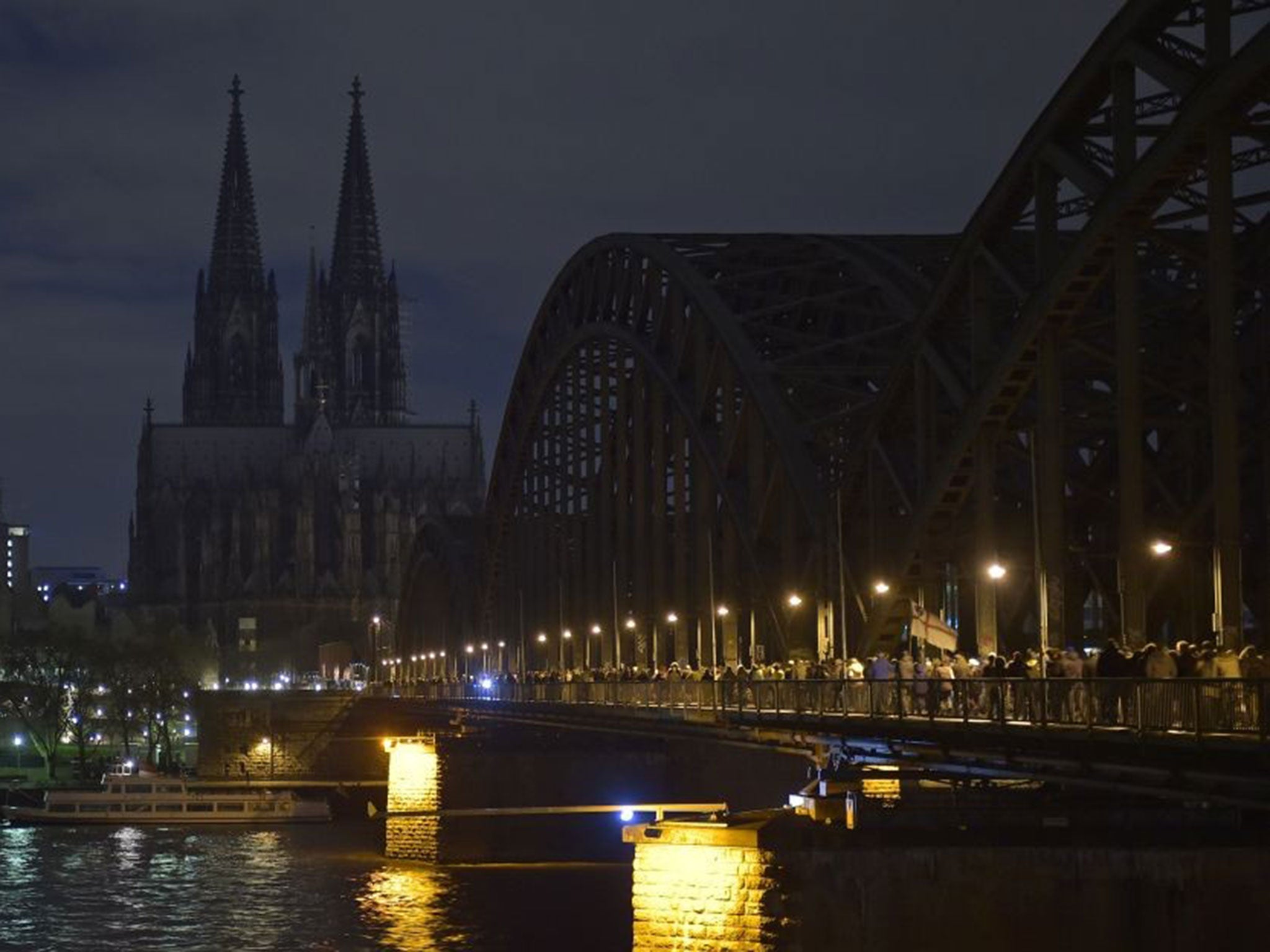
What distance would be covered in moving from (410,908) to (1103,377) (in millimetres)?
31018

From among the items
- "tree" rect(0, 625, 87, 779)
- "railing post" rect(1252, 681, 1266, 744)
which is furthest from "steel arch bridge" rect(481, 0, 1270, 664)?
"tree" rect(0, 625, 87, 779)

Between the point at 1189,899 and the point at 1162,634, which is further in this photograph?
the point at 1162,634

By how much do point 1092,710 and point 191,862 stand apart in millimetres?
75137

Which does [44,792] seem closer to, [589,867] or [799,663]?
[589,867]

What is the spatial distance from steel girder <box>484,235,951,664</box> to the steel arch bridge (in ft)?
0.56

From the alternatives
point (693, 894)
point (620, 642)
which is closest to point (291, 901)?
point (620, 642)

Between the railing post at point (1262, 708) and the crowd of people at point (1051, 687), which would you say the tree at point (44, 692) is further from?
the railing post at point (1262, 708)

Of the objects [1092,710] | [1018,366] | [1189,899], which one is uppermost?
[1018,366]

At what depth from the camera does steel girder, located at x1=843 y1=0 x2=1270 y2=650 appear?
42219 mm

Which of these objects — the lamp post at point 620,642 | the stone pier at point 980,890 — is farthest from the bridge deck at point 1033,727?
the lamp post at point 620,642

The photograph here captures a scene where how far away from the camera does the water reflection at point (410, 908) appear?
74.8 meters

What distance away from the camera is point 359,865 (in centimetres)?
10381

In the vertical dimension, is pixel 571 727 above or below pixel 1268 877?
above

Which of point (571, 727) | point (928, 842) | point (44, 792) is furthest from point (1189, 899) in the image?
point (44, 792)
